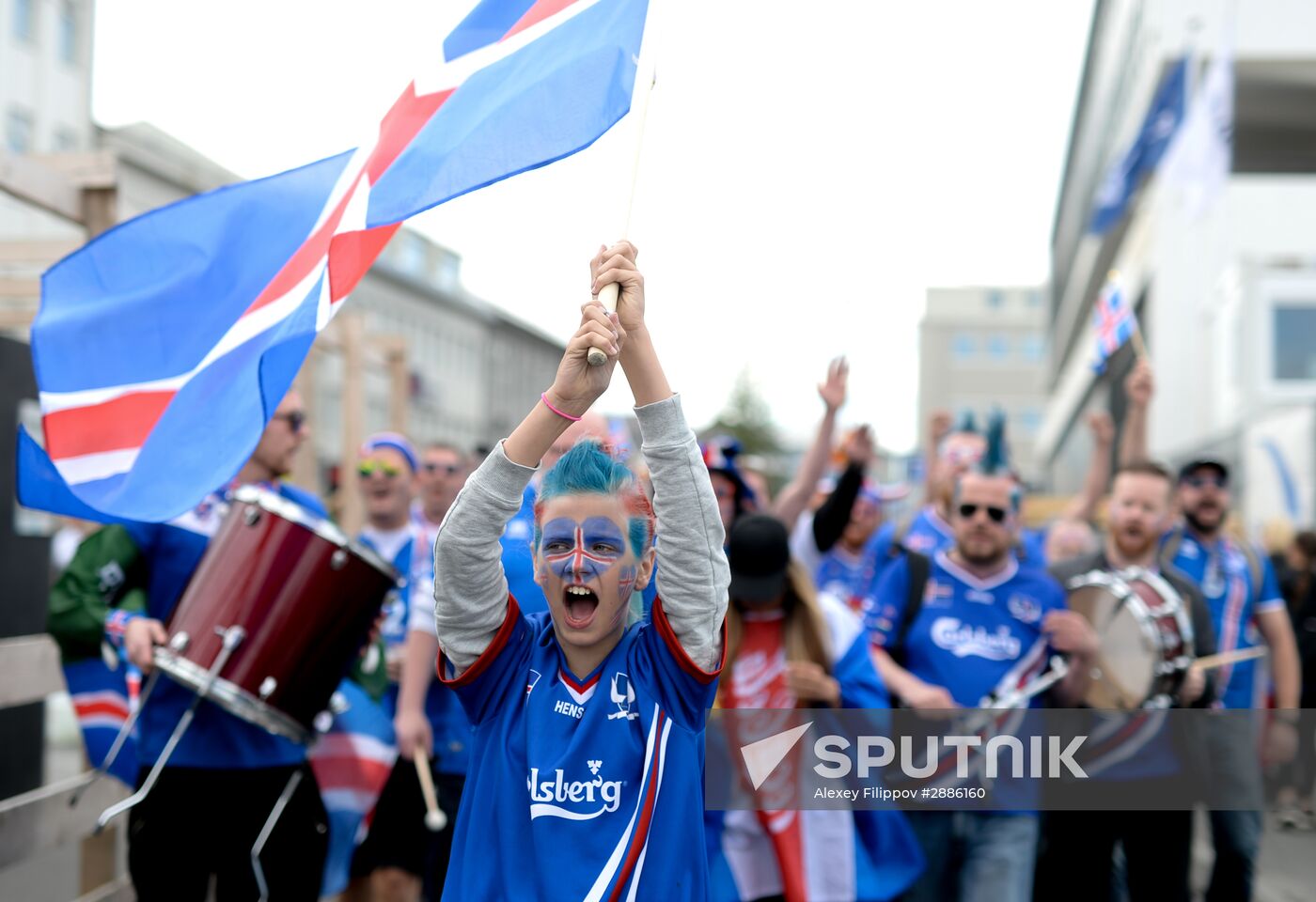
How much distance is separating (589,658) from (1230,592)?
4.60 meters

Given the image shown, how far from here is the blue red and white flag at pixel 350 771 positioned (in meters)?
5.43

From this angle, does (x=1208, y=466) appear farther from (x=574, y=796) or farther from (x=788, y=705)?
(x=574, y=796)

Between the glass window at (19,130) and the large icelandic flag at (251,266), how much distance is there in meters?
29.9

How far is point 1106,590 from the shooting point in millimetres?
5379

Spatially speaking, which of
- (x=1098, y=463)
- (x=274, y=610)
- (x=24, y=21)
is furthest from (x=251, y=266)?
(x=24, y=21)

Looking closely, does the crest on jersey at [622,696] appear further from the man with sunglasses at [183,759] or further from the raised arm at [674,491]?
the man with sunglasses at [183,759]

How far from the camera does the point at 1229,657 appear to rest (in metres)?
6.15

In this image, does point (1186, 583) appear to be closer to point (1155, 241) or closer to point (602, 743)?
point (602, 743)

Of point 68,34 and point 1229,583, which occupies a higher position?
point 68,34

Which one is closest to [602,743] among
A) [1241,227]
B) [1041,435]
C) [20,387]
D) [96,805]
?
[20,387]

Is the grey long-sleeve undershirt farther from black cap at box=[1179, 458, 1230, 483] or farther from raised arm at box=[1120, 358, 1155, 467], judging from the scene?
black cap at box=[1179, 458, 1230, 483]

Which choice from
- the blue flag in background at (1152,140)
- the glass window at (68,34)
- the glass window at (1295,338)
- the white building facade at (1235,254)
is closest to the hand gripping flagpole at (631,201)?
the white building facade at (1235,254)

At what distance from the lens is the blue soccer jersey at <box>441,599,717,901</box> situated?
2.75 metres

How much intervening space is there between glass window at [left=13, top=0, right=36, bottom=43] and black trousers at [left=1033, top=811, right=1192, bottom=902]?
33202mm
